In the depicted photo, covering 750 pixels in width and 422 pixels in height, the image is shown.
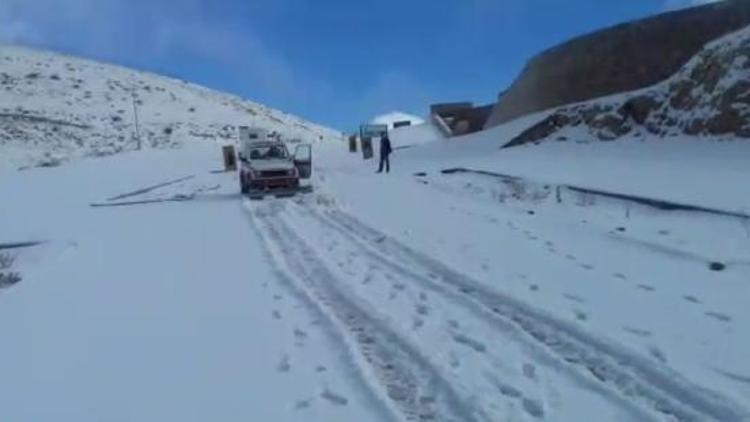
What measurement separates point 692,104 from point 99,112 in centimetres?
7735

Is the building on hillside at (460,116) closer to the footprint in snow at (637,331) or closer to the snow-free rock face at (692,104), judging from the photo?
the snow-free rock face at (692,104)

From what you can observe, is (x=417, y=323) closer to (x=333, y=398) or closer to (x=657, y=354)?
(x=333, y=398)

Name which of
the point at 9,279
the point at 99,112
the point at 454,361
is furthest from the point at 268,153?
the point at 99,112

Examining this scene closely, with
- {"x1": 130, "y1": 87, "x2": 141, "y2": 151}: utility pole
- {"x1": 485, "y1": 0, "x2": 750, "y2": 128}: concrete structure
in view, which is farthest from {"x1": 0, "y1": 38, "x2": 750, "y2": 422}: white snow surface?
{"x1": 130, "y1": 87, "x2": 141, "y2": 151}: utility pole

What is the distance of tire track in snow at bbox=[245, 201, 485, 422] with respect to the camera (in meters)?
4.96

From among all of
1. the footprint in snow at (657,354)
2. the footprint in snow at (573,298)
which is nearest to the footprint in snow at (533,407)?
the footprint in snow at (657,354)

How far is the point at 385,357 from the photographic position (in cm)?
607

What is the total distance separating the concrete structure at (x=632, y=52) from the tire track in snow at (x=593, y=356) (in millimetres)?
25695

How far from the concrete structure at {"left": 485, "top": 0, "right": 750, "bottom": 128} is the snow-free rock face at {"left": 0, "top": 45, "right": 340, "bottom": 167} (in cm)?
3764

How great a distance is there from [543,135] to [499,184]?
12918 mm

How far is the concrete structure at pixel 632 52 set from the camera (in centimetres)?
3094

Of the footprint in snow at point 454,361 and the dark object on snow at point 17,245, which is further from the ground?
the footprint in snow at point 454,361

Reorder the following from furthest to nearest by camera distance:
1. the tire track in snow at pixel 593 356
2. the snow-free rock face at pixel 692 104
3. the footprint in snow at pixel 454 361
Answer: the snow-free rock face at pixel 692 104
the footprint in snow at pixel 454 361
the tire track in snow at pixel 593 356

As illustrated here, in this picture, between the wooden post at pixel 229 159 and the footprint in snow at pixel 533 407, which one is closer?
the footprint in snow at pixel 533 407
